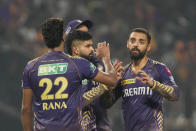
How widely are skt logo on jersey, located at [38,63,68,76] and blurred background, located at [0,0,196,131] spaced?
7655 millimetres

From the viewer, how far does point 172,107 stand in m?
13.5

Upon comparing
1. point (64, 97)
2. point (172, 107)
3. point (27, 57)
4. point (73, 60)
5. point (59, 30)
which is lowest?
point (172, 107)

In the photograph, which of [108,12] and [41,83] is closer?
[41,83]

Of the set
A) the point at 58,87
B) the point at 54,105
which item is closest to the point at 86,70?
the point at 58,87

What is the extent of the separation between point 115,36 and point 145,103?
775 centimetres

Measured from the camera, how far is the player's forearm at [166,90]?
5676mm

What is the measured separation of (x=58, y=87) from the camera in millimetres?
4891

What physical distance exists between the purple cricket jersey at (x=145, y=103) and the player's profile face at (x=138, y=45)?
22 cm

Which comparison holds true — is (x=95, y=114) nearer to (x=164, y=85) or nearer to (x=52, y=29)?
(x=164, y=85)

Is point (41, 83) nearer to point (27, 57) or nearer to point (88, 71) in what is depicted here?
point (88, 71)

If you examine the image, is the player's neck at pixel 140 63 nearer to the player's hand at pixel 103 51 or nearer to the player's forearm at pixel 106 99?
the player's forearm at pixel 106 99

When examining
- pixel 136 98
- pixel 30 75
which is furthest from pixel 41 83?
pixel 136 98

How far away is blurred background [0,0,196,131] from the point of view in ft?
42.3

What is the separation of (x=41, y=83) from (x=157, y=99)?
6.09 feet
